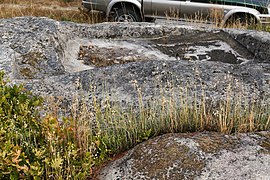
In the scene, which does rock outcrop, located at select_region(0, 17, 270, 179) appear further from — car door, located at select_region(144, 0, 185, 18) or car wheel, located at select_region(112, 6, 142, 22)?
car wheel, located at select_region(112, 6, 142, 22)

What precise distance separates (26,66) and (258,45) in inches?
152

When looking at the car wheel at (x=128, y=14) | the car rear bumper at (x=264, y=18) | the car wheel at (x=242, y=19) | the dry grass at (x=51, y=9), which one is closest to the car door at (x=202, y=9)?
the car wheel at (x=242, y=19)

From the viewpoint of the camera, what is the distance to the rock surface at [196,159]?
360 cm

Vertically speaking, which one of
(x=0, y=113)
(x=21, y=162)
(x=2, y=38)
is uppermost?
(x=2, y=38)

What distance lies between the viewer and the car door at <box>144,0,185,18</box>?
12.5 meters

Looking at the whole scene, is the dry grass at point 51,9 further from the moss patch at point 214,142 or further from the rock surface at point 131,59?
the moss patch at point 214,142

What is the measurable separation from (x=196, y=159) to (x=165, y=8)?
9454 mm

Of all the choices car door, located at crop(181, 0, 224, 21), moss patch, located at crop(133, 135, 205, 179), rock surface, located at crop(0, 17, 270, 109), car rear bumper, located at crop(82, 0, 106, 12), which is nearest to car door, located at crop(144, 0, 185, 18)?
car door, located at crop(181, 0, 224, 21)

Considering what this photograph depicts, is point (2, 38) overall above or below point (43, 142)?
above

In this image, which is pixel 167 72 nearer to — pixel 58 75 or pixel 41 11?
pixel 58 75

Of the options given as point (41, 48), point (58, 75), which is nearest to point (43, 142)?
point (58, 75)

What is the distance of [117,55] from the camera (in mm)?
7285

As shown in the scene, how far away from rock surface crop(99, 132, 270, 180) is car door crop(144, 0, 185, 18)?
8644 millimetres

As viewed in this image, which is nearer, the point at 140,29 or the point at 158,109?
the point at 158,109
